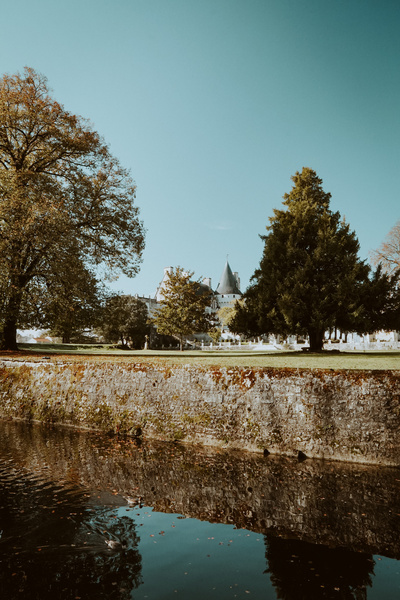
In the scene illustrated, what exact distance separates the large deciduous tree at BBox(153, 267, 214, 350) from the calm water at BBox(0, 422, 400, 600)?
113ft

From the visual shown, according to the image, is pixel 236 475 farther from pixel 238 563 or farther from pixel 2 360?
pixel 2 360

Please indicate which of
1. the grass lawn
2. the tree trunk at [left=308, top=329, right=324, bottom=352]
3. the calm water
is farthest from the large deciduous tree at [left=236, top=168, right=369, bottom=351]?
the calm water

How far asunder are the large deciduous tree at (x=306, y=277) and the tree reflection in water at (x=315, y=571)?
21.3m

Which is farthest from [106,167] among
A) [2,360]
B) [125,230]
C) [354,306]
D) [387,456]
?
[387,456]

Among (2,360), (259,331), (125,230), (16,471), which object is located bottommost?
(16,471)

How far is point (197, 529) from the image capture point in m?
5.10

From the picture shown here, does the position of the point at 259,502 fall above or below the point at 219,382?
below

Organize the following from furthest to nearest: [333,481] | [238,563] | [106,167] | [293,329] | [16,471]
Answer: [293,329], [106,167], [16,471], [333,481], [238,563]

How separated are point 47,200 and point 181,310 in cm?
2473

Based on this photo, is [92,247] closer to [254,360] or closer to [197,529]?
[254,360]

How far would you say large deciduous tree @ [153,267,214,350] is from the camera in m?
42.5

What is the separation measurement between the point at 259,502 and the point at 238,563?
1.67m

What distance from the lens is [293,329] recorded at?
25.9 m

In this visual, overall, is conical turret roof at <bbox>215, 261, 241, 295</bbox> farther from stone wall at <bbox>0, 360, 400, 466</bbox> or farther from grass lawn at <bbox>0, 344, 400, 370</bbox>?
stone wall at <bbox>0, 360, 400, 466</bbox>
